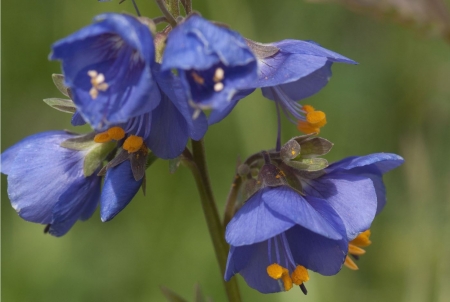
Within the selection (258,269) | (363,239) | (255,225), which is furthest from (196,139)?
(363,239)

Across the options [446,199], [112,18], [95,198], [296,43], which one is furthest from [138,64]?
[446,199]

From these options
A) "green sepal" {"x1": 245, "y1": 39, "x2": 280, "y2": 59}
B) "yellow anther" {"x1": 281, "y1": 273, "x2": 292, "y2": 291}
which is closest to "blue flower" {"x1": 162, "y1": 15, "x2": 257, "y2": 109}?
"green sepal" {"x1": 245, "y1": 39, "x2": 280, "y2": 59}

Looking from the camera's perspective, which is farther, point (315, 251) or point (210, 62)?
point (315, 251)

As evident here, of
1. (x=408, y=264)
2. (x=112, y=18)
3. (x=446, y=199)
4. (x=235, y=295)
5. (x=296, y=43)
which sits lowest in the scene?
(x=408, y=264)

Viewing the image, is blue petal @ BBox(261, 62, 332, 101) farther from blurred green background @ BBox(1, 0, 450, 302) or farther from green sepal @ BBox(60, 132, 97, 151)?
blurred green background @ BBox(1, 0, 450, 302)

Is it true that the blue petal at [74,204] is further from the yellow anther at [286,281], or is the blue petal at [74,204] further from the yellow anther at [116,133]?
the yellow anther at [286,281]

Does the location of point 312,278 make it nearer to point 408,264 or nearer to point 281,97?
point 408,264

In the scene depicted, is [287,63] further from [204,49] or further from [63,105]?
[63,105]
